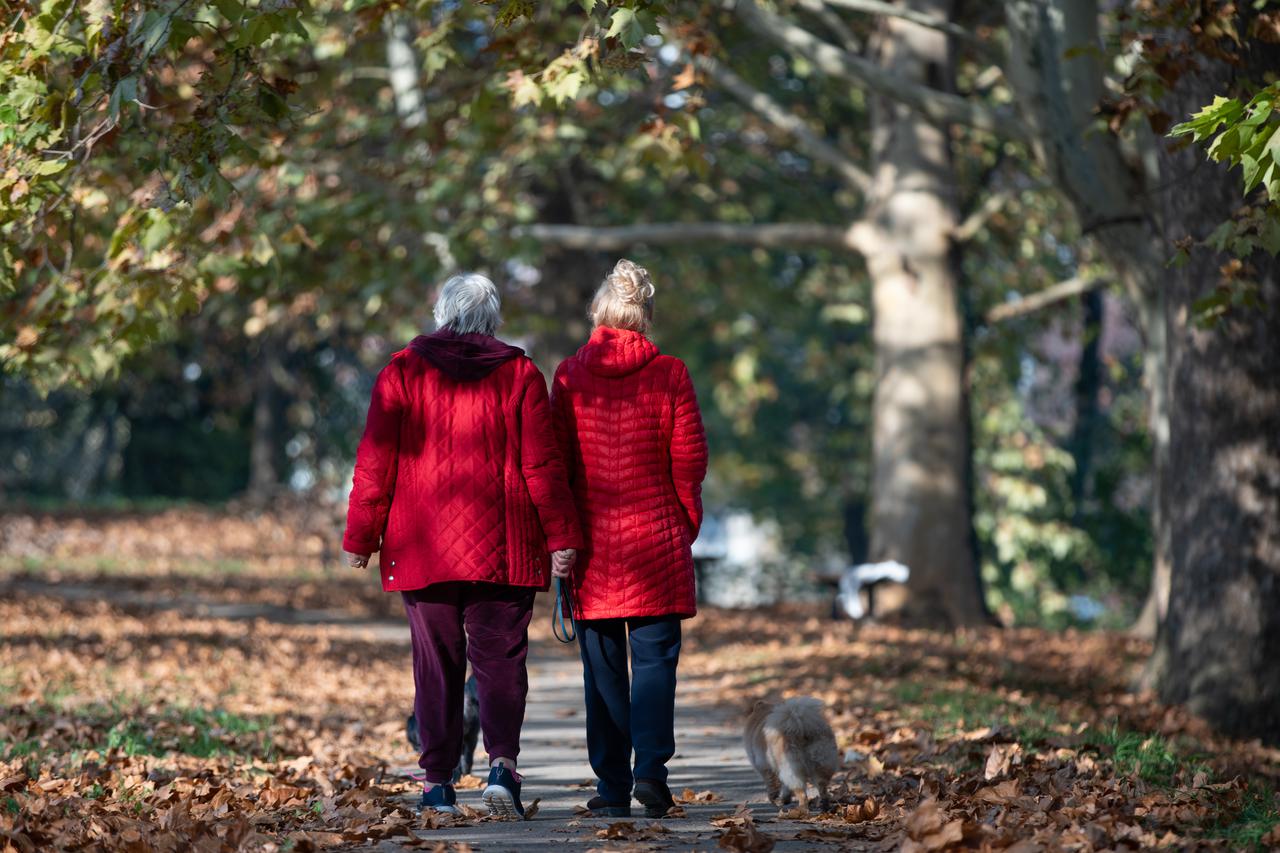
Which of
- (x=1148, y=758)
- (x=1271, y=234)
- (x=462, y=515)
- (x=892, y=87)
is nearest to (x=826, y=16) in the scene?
(x=892, y=87)

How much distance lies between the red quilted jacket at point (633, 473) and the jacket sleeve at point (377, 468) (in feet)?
2.06

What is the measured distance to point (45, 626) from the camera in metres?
15.0

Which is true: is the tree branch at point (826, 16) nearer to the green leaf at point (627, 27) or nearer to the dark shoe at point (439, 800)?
the green leaf at point (627, 27)

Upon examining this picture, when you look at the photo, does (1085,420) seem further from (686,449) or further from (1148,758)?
(686,449)

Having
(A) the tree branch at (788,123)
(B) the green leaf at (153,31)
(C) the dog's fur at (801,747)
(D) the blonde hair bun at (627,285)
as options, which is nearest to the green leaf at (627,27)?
(D) the blonde hair bun at (627,285)

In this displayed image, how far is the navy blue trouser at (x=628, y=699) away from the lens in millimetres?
5898

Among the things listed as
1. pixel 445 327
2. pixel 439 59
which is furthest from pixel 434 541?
pixel 439 59

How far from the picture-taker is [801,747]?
20.0 ft

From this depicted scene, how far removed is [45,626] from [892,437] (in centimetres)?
858

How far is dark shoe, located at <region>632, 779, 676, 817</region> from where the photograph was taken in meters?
5.87

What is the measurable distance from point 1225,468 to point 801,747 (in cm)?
450

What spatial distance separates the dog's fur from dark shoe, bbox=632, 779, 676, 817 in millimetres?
511

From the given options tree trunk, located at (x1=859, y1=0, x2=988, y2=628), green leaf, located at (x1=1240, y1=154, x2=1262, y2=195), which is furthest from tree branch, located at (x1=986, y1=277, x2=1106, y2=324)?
green leaf, located at (x1=1240, y1=154, x2=1262, y2=195)

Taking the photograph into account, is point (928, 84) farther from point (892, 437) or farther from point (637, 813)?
point (637, 813)
